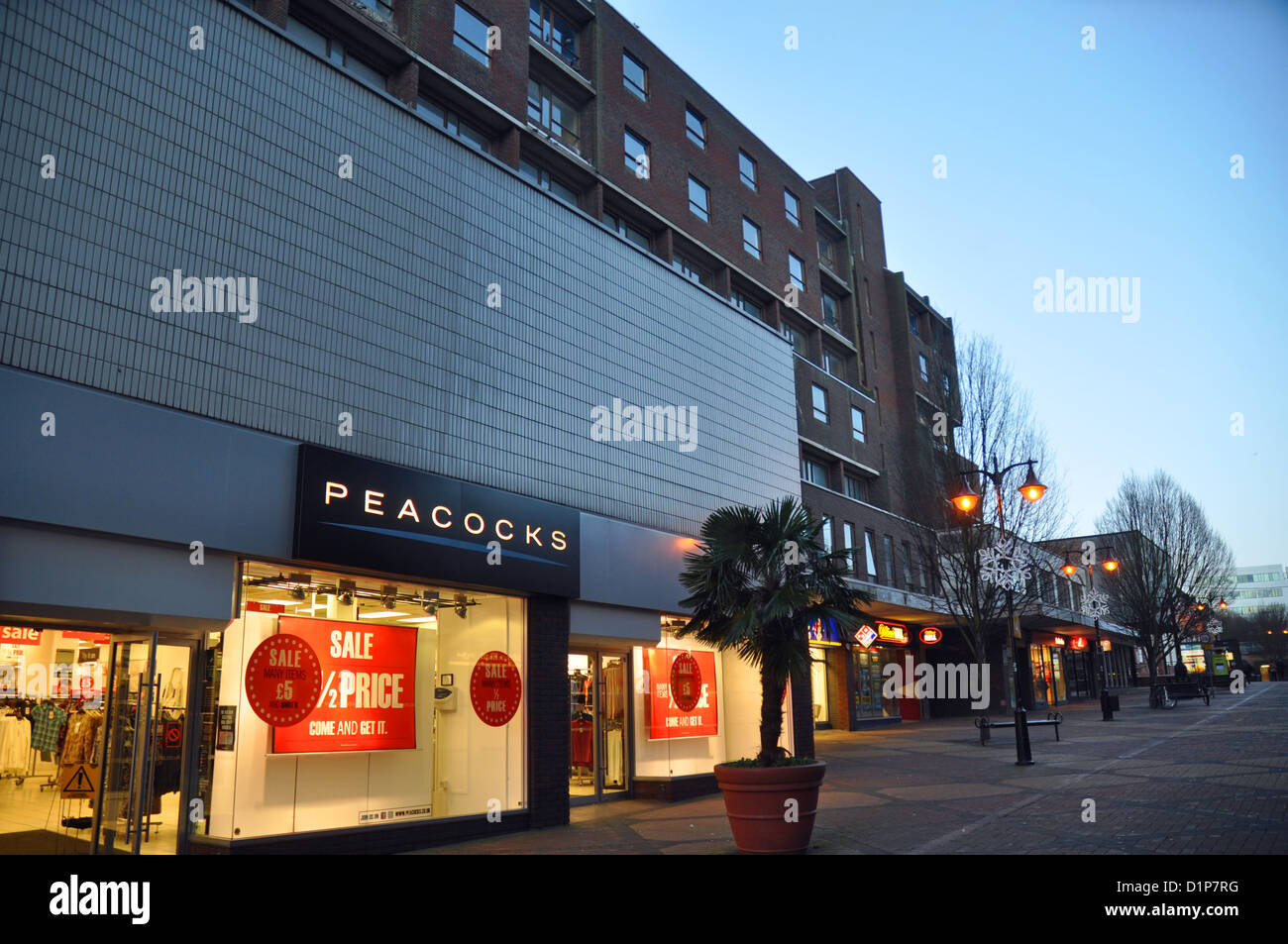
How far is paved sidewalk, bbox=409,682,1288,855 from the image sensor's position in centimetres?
957

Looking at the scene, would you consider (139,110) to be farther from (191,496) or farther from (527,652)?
(527,652)

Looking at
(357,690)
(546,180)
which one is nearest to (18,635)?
(357,690)

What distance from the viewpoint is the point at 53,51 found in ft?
29.5

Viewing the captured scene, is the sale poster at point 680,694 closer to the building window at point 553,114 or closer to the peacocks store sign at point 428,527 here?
the peacocks store sign at point 428,527

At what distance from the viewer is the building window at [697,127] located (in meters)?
26.5

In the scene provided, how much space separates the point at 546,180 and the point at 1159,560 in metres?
35.7

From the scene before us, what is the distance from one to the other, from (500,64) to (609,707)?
12.9 meters

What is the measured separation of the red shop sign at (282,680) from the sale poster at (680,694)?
277 inches

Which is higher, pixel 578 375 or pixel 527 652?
pixel 578 375

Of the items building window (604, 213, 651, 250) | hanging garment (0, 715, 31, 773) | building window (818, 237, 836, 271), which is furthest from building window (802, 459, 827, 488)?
hanging garment (0, 715, 31, 773)

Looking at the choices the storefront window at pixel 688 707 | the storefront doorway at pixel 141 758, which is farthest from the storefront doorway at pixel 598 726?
the storefront doorway at pixel 141 758

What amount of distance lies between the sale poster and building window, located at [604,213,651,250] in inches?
411

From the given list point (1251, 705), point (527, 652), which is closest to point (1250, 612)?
point (1251, 705)

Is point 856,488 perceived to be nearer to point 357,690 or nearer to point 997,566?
point 997,566
